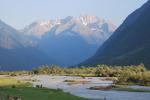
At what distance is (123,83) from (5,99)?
A: 80177mm

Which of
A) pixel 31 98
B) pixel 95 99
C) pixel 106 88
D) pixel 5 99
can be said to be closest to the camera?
pixel 5 99

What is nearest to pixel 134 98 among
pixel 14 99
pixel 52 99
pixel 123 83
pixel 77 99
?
pixel 77 99

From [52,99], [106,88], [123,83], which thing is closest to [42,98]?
[52,99]

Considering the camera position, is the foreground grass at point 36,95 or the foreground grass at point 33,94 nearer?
the foreground grass at point 33,94

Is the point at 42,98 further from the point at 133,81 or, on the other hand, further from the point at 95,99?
the point at 133,81

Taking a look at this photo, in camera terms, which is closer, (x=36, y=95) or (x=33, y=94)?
(x=36, y=95)

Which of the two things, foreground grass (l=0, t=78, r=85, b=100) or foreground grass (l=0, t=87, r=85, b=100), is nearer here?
foreground grass (l=0, t=78, r=85, b=100)

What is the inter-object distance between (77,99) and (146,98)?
1647 centimetres

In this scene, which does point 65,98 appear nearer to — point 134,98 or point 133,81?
point 134,98

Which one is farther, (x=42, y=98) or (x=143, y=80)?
(x=143, y=80)

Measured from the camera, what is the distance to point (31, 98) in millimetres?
70438

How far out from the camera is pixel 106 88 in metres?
117

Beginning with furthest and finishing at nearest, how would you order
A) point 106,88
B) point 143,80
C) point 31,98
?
point 143,80 → point 106,88 → point 31,98

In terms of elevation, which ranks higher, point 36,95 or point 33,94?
point 33,94
